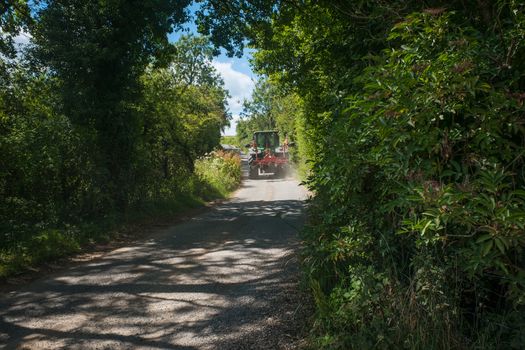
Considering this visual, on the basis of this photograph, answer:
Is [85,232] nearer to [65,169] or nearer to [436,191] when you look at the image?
[65,169]

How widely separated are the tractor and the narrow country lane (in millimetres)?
21481

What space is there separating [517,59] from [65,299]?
5662mm

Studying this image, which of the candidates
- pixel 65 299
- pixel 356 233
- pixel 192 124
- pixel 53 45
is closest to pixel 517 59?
pixel 356 233

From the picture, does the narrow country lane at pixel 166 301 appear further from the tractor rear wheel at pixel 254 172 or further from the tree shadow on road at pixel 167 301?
the tractor rear wheel at pixel 254 172

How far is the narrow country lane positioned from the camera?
173 inches

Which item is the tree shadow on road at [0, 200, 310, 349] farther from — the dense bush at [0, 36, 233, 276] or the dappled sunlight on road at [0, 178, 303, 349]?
the dense bush at [0, 36, 233, 276]

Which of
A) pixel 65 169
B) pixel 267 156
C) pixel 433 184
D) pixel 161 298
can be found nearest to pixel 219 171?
pixel 267 156

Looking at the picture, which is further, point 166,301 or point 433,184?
point 166,301

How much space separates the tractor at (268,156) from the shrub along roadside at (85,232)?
446 inches

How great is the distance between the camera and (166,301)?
550 cm

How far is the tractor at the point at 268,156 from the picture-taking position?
30536 mm

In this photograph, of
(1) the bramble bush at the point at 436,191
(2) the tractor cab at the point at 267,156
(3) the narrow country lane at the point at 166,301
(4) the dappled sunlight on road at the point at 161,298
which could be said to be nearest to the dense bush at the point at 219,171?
(2) the tractor cab at the point at 267,156

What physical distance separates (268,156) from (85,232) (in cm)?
2203

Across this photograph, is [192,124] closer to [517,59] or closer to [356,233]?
[356,233]
